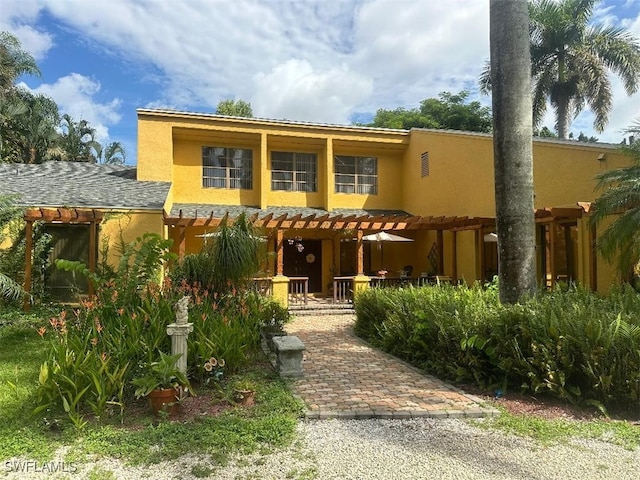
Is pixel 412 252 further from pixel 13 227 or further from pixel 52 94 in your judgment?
pixel 52 94

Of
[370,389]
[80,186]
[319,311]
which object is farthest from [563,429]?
[80,186]

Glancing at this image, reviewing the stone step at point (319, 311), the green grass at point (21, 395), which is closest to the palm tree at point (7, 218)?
the green grass at point (21, 395)

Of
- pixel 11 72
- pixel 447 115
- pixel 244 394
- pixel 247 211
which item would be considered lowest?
pixel 244 394

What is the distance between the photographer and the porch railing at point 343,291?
14.9 m

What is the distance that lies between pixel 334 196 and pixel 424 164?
3.85m

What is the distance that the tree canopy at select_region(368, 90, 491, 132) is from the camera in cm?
2986

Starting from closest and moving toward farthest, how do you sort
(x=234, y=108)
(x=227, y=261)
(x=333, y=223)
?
1. (x=227, y=261)
2. (x=333, y=223)
3. (x=234, y=108)

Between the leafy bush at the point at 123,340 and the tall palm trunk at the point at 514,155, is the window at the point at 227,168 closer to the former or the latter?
the leafy bush at the point at 123,340

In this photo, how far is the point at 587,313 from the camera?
570cm

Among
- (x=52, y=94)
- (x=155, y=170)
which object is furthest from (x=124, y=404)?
(x=52, y=94)

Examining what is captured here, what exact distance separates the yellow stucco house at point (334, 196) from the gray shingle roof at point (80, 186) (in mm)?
102

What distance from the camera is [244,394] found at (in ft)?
17.0

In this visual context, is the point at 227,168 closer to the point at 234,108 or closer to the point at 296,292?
the point at 296,292

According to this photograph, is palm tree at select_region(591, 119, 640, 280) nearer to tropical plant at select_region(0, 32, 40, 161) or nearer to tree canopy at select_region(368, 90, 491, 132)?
tree canopy at select_region(368, 90, 491, 132)
